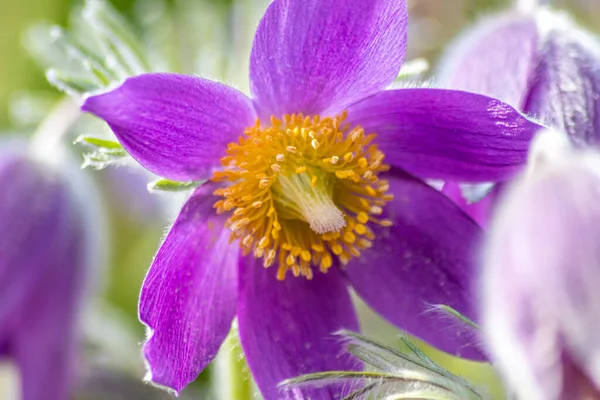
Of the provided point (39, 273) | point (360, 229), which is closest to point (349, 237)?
point (360, 229)

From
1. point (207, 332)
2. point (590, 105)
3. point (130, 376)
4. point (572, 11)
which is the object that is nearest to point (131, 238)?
point (130, 376)

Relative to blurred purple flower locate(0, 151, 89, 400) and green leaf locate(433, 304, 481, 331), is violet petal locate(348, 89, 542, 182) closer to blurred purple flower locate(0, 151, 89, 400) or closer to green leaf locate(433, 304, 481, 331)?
green leaf locate(433, 304, 481, 331)

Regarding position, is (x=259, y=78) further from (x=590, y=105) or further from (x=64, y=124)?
(x=64, y=124)

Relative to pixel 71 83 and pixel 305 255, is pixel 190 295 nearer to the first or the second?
pixel 305 255

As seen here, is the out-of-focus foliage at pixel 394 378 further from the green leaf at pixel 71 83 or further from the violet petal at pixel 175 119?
the green leaf at pixel 71 83

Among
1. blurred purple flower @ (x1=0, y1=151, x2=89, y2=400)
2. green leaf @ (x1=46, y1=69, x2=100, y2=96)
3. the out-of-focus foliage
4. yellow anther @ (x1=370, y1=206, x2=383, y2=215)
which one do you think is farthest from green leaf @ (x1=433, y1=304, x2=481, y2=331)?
blurred purple flower @ (x1=0, y1=151, x2=89, y2=400)

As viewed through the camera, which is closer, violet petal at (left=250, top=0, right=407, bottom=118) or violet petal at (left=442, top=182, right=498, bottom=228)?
violet petal at (left=250, top=0, right=407, bottom=118)
